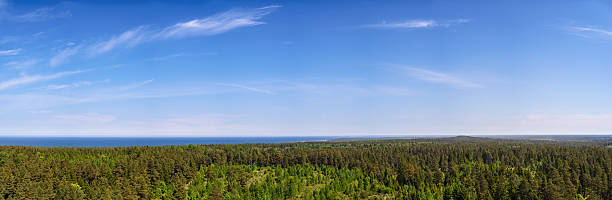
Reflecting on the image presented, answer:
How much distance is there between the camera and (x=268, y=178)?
142625 millimetres

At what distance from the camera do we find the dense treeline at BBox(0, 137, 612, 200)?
10650 cm

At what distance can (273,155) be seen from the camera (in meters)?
180

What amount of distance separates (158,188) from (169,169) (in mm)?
11642

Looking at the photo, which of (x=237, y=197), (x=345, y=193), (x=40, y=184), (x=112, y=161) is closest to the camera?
(x=40, y=184)

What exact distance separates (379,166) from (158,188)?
304ft

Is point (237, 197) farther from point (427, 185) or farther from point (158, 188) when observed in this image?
point (427, 185)

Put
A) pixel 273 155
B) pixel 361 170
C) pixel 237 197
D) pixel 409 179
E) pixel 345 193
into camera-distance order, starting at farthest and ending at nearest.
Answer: pixel 273 155, pixel 361 170, pixel 409 179, pixel 345 193, pixel 237 197

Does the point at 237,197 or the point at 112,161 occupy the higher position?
the point at 112,161

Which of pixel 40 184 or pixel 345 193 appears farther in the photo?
pixel 345 193

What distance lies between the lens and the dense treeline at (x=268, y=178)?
10650 centimetres

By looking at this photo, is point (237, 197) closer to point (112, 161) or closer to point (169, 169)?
point (169, 169)

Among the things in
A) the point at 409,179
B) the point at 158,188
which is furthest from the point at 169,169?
the point at 409,179

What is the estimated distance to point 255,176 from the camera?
155 meters

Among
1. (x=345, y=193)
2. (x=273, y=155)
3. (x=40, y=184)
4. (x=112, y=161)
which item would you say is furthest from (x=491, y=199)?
(x=112, y=161)
